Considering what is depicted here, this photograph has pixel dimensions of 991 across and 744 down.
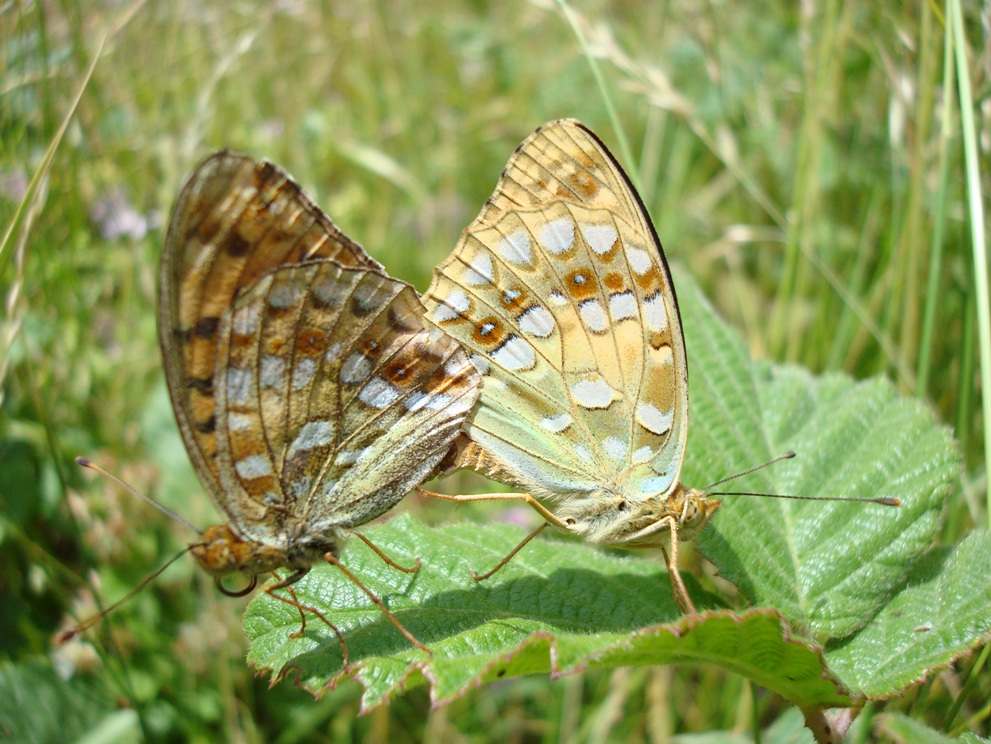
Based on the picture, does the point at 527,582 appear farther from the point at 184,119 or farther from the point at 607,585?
the point at 184,119

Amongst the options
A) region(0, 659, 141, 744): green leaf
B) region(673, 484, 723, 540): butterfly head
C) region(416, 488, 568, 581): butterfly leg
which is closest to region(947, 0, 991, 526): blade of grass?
region(673, 484, 723, 540): butterfly head

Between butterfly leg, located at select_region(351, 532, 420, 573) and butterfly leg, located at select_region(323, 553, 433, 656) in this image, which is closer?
butterfly leg, located at select_region(323, 553, 433, 656)

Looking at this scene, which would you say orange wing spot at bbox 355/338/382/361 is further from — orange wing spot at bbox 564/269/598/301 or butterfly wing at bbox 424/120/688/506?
orange wing spot at bbox 564/269/598/301

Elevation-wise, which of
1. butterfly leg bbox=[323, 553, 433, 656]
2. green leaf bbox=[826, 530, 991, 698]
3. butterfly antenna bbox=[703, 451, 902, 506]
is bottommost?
green leaf bbox=[826, 530, 991, 698]

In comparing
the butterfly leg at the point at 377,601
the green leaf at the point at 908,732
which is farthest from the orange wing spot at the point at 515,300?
the green leaf at the point at 908,732

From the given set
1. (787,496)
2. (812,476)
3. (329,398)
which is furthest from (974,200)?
(329,398)

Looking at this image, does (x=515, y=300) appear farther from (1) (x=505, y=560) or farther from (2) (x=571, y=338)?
(1) (x=505, y=560)

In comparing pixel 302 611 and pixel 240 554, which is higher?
pixel 240 554
